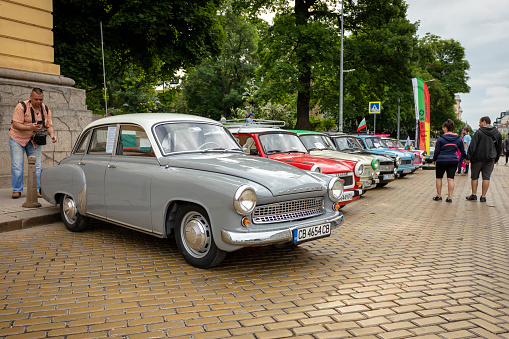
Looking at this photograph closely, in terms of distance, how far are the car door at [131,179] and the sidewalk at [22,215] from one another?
193 centimetres

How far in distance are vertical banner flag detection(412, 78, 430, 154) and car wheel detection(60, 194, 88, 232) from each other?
1836 cm

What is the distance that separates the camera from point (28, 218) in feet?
21.4

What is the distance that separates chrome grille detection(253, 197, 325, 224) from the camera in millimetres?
4309

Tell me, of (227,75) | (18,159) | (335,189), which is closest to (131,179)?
(335,189)

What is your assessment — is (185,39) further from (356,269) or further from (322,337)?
(322,337)

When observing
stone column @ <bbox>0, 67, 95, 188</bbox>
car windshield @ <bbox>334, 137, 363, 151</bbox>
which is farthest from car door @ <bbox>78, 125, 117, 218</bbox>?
car windshield @ <bbox>334, 137, 363, 151</bbox>

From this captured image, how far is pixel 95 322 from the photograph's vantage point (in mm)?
3230


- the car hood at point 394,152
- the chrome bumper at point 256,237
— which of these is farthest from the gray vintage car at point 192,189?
the car hood at point 394,152

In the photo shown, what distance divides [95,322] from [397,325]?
241cm

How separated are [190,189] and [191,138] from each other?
112 cm

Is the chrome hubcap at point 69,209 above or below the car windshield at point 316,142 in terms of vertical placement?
below

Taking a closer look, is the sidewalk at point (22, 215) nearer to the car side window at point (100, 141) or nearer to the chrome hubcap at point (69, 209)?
the chrome hubcap at point (69, 209)

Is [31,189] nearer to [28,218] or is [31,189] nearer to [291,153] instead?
[28,218]

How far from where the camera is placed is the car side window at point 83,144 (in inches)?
244
